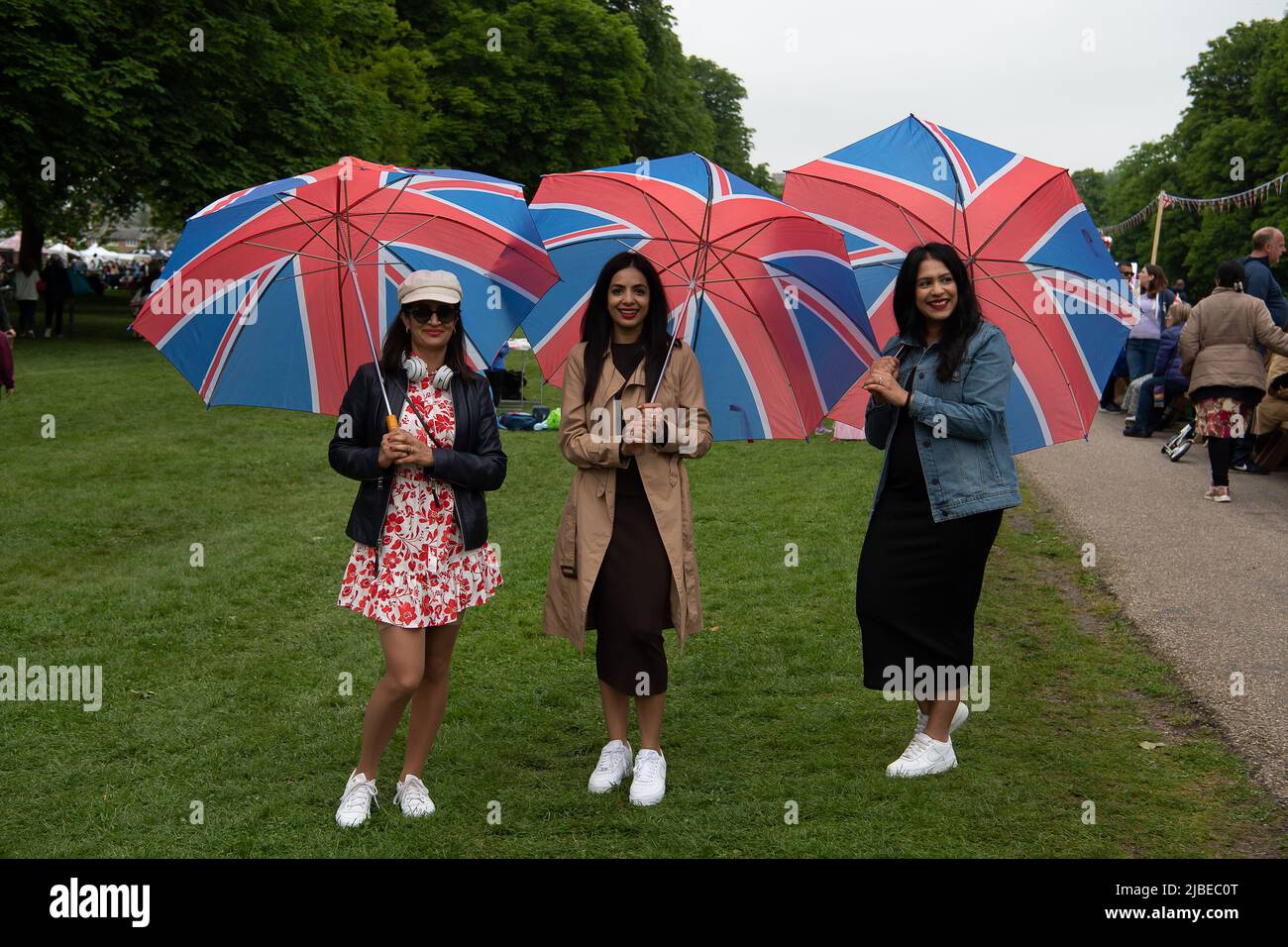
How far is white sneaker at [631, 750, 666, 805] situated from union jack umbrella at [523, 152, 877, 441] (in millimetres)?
1304

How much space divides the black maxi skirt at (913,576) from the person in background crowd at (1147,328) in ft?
43.7

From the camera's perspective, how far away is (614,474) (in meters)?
4.86

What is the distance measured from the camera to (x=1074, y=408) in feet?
17.5

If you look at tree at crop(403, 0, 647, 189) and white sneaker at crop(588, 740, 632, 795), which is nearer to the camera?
white sneaker at crop(588, 740, 632, 795)

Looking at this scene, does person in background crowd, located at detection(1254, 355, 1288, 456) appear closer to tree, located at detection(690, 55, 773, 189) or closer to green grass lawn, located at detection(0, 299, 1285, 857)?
green grass lawn, located at detection(0, 299, 1285, 857)

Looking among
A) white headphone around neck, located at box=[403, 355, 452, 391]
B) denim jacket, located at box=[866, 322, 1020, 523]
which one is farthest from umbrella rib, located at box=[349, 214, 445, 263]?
denim jacket, located at box=[866, 322, 1020, 523]

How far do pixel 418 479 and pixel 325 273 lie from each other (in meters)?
1.05

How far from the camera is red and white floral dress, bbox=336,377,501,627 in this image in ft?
14.8

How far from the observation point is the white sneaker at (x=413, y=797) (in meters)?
4.84

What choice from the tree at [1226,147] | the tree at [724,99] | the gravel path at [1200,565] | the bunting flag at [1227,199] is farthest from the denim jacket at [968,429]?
the tree at [724,99]

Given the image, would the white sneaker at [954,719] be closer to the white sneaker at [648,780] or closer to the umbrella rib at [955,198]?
the white sneaker at [648,780]

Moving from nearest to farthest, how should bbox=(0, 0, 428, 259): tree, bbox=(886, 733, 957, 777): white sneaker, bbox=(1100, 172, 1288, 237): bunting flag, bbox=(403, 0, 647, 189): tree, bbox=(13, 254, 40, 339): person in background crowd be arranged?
bbox=(886, 733, 957, 777): white sneaker < bbox=(0, 0, 428, 259): tree < bbox=(13, 254, 40, 339): person in background crowd < bbox=(1100, 172, 1288, 237): bunting flag < bbox=(403, 0, 647, 189): tree

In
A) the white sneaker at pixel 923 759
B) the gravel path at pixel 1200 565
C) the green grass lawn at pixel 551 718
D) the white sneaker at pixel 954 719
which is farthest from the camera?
the gravel path at pixel 1200 565

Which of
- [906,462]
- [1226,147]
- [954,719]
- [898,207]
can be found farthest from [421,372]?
[1226,147]
